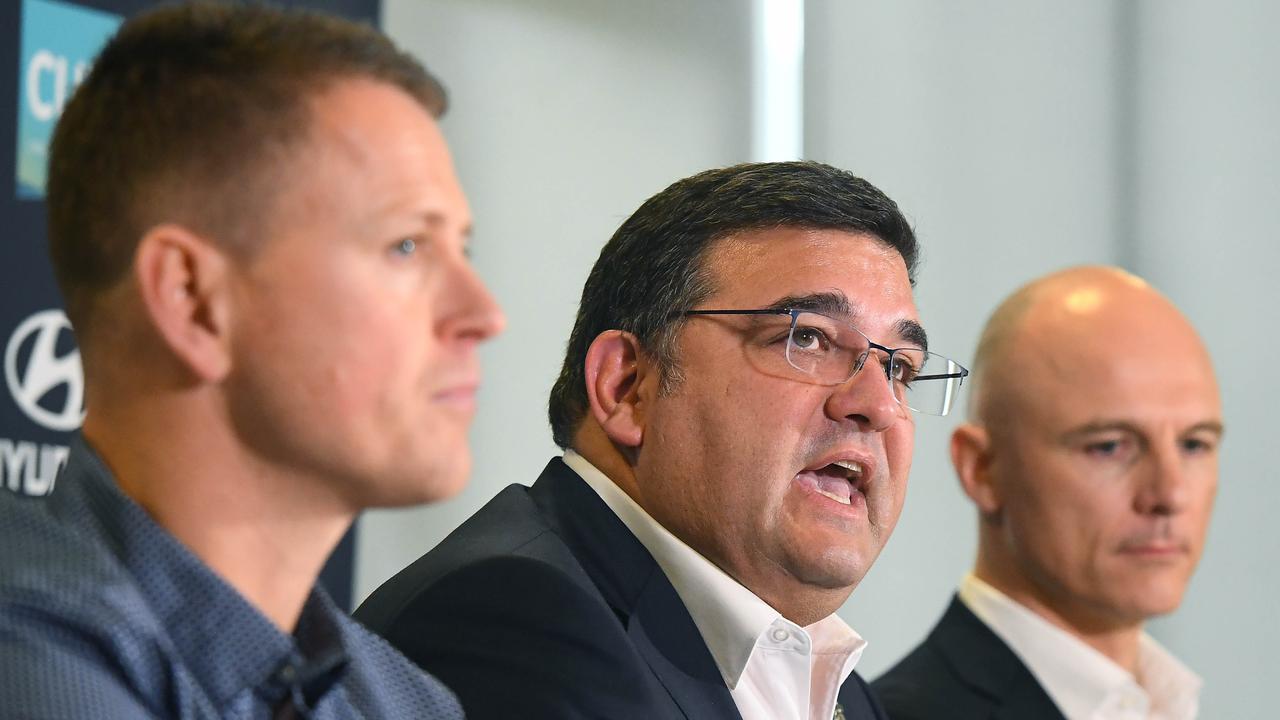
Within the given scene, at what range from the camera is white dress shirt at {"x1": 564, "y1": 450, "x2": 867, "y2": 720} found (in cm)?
201

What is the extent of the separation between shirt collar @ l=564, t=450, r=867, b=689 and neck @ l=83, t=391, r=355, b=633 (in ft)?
2.86

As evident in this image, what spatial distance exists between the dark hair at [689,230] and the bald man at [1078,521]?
672mm

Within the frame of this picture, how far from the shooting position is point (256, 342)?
1192 millimetres

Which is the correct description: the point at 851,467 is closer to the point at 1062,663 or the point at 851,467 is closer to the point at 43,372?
the point at 1062,663

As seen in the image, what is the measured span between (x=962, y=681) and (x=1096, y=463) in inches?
17.7

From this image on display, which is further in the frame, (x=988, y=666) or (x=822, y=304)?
(x=988, y=666)

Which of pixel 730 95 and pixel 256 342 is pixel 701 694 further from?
pixel 730 95

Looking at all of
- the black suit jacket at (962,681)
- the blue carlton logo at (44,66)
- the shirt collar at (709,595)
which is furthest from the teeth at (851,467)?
the blue carlton logo at (44,66)

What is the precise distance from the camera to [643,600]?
1.95 m

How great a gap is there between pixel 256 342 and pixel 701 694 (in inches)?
35.2

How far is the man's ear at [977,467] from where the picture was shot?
113 inches

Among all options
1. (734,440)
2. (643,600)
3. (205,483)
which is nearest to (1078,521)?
(734,440)

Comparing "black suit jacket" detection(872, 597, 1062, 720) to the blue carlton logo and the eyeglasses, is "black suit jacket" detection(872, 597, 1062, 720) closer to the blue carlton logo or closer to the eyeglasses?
the eyeglasses

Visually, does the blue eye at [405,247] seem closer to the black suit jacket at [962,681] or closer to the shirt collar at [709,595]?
the shirt collar at [709,595]
